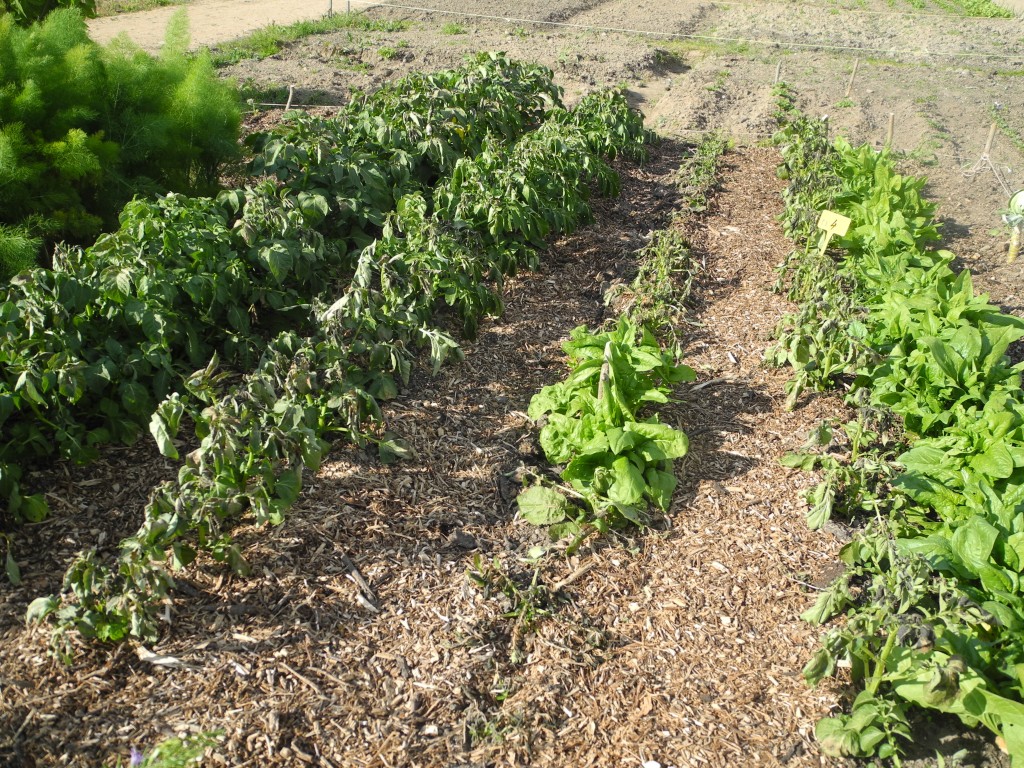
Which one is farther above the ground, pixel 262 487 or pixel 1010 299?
pixel 262 487

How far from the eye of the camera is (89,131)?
16.9ft

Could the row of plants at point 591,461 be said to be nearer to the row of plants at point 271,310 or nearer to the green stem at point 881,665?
the row of plants at point 271,310

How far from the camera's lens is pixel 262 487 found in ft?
10.5

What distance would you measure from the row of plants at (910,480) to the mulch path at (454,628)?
0.20 meters

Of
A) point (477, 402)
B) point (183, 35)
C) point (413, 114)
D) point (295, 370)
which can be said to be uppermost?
point (183, 35)

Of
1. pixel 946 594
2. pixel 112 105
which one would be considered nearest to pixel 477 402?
pixel 946 594

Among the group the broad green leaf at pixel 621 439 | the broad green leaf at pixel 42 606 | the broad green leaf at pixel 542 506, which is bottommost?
the broad green leaf at pixel 542 506

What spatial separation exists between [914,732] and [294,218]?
3621 mm

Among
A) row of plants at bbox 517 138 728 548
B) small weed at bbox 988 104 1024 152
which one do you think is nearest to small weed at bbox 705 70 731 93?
small weed at bbox 988 104 1024 152

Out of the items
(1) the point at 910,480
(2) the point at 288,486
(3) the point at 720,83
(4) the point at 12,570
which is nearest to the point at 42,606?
(4) the point at 12,570

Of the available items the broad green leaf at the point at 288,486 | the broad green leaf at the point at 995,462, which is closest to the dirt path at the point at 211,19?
the broad green leaf at the point at 288,486

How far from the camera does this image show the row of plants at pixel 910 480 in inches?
108

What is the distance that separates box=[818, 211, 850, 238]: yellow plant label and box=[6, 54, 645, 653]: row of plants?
5.46 ft

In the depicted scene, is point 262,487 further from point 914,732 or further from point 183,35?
point 183,35
